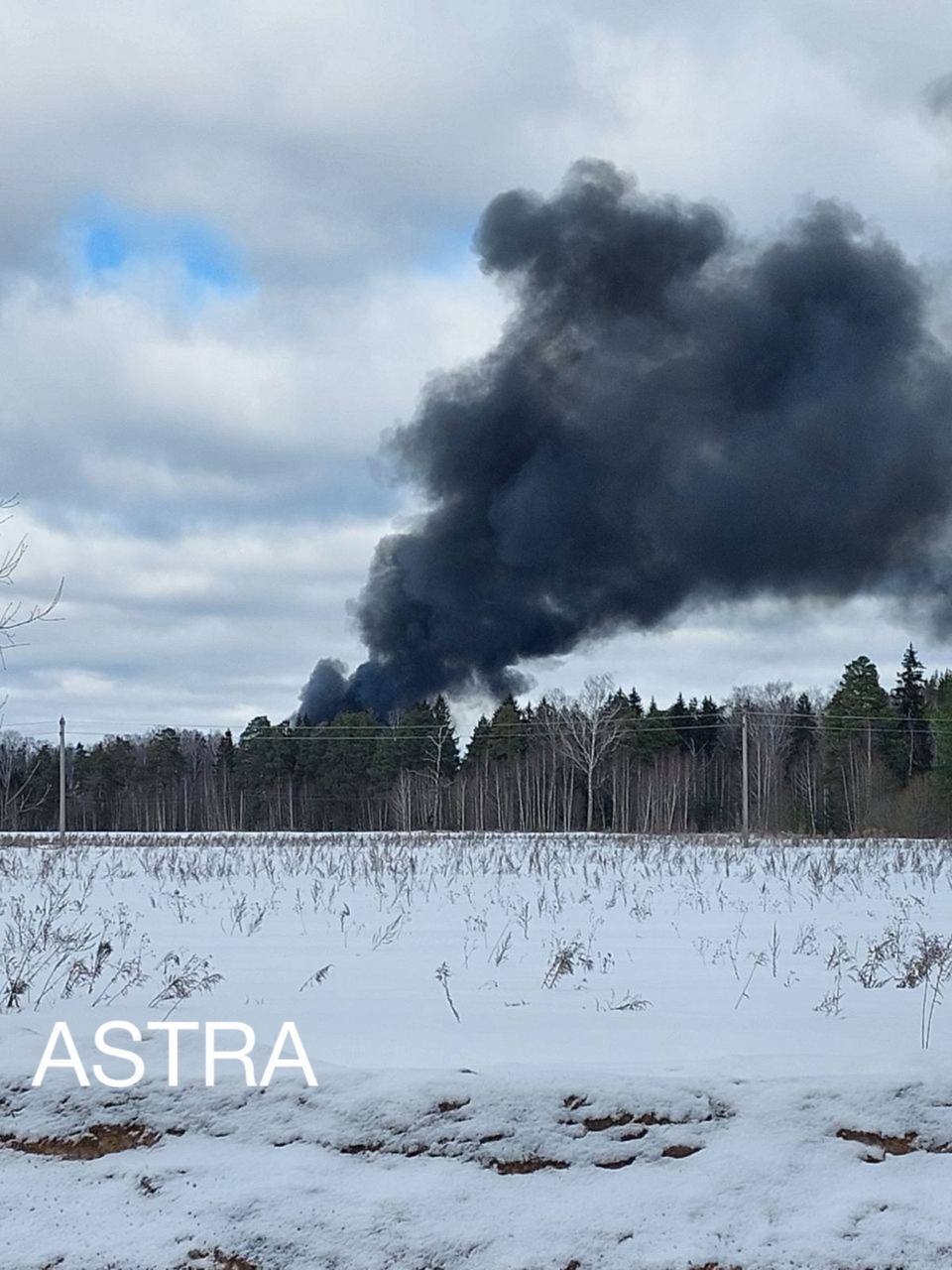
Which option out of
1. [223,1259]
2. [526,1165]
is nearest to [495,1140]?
[526,1165]

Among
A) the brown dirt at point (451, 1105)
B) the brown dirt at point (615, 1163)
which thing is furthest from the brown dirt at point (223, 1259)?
the brown dirt at point (615, 1163)

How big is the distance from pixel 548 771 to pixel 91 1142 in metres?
65.4

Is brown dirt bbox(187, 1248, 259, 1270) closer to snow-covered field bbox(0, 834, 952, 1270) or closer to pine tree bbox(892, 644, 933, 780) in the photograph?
snow-covered field bbox(0, 834, 952, 1270)

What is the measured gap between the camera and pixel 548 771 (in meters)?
68.3

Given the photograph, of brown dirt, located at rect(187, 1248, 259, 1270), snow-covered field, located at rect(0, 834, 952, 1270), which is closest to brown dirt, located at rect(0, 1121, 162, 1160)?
snow-covered field, located at rect(0, 834, 952, 1270)

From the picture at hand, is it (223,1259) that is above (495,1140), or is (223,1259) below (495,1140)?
below

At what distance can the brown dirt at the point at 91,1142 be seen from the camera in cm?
337

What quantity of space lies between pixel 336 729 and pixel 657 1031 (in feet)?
214

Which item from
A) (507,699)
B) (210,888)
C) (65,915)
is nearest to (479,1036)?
(65,915)

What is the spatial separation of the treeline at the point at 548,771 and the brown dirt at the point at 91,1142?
56276mm

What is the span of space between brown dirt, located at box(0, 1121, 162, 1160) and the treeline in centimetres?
5628

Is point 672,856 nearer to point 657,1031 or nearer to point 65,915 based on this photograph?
point 65,915

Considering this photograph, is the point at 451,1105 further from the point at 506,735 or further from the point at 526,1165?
the point at 506,735

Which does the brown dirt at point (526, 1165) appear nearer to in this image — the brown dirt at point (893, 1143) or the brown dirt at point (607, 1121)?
the brown dirt at point (607, 1121)
